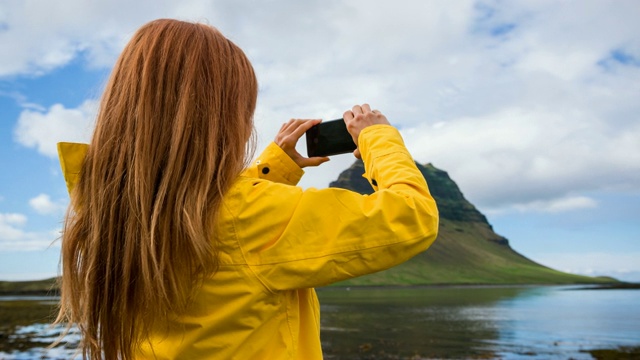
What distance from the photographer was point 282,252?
2.06 meters

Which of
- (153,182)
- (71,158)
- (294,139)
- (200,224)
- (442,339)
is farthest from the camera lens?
(442,339)

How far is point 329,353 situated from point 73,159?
24942 millimetres

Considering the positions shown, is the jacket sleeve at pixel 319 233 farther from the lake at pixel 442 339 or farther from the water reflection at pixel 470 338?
the water reflection at pixel 470 338

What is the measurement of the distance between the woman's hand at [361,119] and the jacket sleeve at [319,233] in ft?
1.79

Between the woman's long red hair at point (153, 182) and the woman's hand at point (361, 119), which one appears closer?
the woman's long red hair at point (153, 182)

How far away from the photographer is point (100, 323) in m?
2.32

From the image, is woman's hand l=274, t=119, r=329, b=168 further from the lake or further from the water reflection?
the water reflection

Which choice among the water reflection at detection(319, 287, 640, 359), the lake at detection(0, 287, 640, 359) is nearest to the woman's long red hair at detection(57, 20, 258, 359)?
the lake at detection(0, 287, 640, 359)

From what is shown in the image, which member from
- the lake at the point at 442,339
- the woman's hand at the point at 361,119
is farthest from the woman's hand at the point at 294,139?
the lake at the point at 442,339

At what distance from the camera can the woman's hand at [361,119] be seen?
256 centimetres

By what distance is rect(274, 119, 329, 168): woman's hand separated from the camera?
115 inches

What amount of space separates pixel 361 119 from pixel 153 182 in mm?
980

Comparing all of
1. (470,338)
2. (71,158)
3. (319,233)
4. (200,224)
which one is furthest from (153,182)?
(470,338)

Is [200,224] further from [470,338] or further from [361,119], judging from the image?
[470,338]
